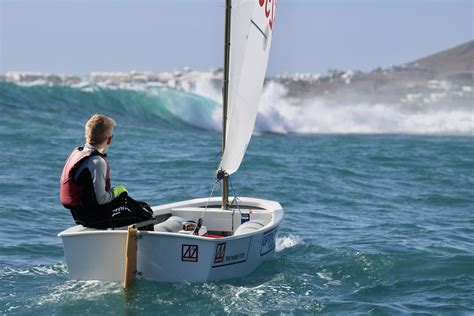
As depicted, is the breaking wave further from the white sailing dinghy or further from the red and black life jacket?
the red and black life jacket

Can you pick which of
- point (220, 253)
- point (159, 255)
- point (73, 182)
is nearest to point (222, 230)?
point (220, 253)

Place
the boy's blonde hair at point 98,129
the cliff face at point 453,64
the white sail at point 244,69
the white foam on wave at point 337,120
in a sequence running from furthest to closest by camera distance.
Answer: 1. the cliff face at point 453,64
2. the white foam on wave at point 337,120
3. the white sail at point 244,69
4. the boy's blonde hair at point 98,129

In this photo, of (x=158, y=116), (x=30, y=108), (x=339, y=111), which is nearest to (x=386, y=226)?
(x=30, y=108)

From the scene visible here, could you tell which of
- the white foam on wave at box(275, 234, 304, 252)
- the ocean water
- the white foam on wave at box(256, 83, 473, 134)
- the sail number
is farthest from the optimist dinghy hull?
the white foam on wave at box(256, 83, 473, 134)

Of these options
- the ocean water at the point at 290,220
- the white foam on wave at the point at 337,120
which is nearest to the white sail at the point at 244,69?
the ocean water at the point at 290,220

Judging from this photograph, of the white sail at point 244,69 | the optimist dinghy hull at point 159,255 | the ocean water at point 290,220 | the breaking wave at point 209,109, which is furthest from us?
the breaking wave at point 209,109

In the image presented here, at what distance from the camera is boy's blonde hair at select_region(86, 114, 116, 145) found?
7.03 metres

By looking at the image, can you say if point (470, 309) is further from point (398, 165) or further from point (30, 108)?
point (30, 108)

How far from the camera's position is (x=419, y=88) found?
73.4 meters

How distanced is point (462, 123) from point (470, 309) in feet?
126

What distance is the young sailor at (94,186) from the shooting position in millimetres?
7082

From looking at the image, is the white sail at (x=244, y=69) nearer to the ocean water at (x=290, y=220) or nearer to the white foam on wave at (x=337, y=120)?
the ocean water at (x=290, y=220)

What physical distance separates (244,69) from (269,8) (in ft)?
2.75

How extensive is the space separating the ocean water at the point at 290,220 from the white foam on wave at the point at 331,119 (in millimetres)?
8143
